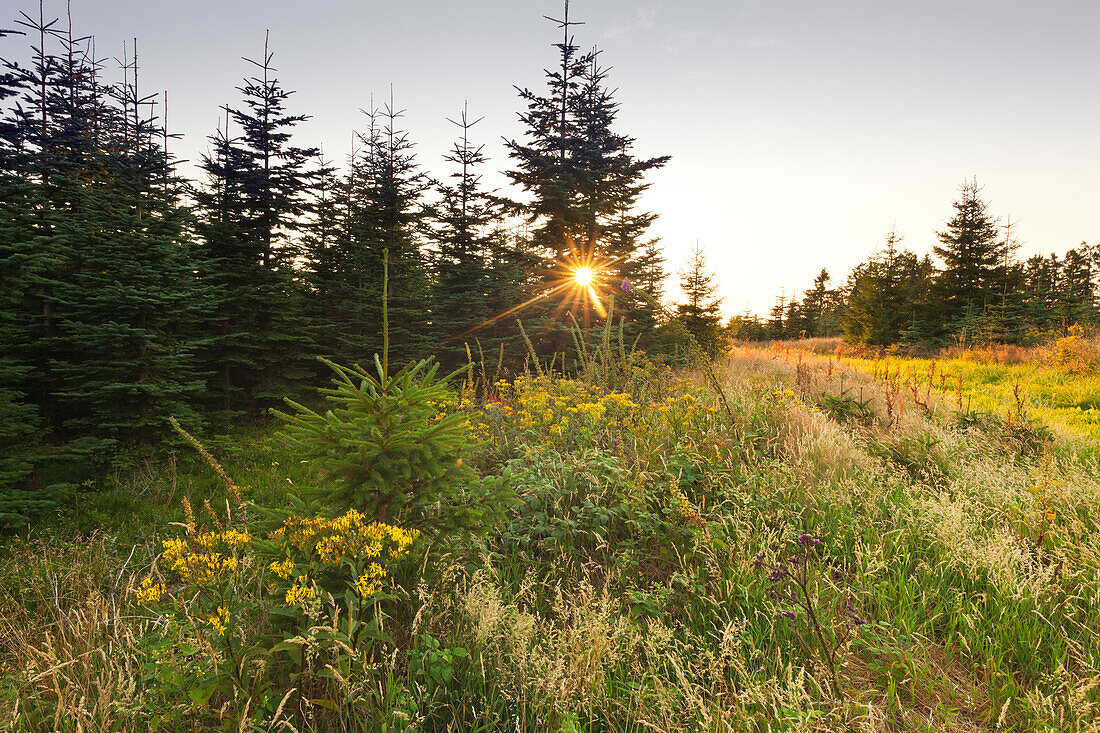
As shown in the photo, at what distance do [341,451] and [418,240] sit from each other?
13.2 m

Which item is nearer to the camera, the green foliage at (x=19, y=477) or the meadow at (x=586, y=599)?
the meadow at (x=586, y=599)

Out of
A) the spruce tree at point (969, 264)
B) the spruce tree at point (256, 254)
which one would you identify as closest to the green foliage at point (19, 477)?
the spruce tree at point (256, 254)

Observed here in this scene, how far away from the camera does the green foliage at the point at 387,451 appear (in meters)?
2.02

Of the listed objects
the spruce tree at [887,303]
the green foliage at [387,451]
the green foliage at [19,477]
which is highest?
the spruce tree at [887,303]

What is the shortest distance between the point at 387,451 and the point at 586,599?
53.2 inches

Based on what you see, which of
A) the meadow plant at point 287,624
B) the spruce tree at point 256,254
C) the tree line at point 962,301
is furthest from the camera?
the tree line at point 962,301

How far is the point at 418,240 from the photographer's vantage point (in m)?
14.0

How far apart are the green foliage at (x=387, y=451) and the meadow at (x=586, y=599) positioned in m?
0.02

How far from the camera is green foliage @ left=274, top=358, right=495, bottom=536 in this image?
202 centimetres

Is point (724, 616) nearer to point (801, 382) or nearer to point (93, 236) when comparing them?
point (801, 382)

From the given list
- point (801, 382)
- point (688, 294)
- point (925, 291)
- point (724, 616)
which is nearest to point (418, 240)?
point (688, 294)

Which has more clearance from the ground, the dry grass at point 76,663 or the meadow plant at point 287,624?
the meadow plant at point 287,624

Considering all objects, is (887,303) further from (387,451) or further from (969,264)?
(387,451)

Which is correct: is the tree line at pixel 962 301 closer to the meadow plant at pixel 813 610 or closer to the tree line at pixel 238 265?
the tree line at pixel 238 265
